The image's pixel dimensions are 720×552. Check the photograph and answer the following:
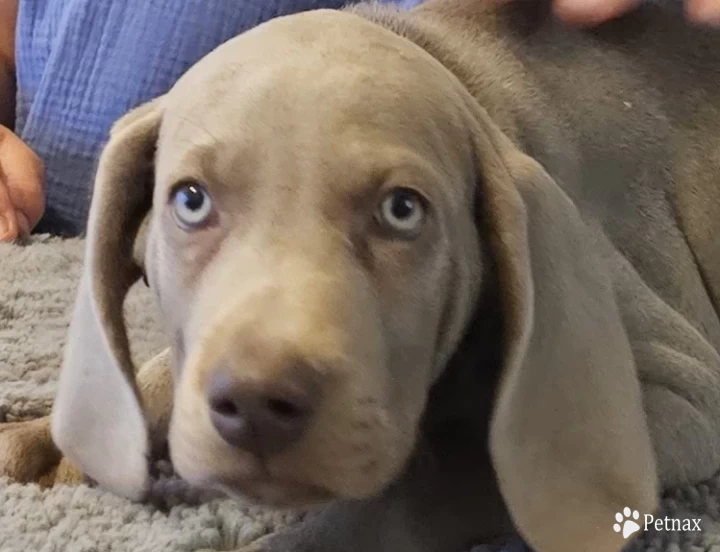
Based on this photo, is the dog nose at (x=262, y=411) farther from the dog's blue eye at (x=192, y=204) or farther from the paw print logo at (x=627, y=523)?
the paw print logo at (x=627, y=523)

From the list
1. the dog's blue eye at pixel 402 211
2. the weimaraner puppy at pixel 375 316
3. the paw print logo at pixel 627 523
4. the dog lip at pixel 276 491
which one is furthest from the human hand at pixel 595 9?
the dog lip at pixel 276 491

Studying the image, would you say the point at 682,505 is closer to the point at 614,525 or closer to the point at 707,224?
the point at 614,525

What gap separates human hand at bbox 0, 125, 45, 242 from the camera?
1863 mm

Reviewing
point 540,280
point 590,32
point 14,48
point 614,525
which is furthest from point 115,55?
point 614,525

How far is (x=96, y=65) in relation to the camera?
1992mm

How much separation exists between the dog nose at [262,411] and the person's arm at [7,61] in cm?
157

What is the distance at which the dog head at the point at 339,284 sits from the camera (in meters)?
0.89

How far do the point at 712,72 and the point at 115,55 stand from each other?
38.6 inches

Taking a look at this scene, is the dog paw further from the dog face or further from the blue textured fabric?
the blue textured fabric

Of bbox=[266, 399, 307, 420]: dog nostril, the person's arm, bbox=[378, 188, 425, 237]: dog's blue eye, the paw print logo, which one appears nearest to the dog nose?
bbox=[266, 399, 307, 420]: dog nostril

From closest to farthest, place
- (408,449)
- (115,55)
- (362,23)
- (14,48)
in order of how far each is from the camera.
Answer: (408,449) < (362,23) < (115,55) < (14,48)

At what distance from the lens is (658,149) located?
1399 millimetres

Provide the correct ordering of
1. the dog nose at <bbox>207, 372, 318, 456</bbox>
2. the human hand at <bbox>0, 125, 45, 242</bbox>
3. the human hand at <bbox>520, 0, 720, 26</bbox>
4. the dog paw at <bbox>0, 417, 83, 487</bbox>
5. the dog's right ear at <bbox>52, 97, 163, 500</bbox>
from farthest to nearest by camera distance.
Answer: the human hand at <bbox>0, 125, 45, 242</bbox>
the human hand at <bbox>520, 0, 720, 26</bbox>
the dog paw at <bbox>0, 417, 83, 487</bbox>
the dog's right ear at <bbox>52, 97, 163, 500</bbox>
the dog nose at <bbox>207, 372, 318, 456</bbox>

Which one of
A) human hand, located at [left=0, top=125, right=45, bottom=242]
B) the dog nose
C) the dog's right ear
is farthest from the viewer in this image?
human hand, located at [left=0, top=125, right=45, bottom=242]
